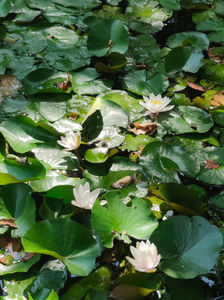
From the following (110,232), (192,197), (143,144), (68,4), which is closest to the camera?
(110,232)

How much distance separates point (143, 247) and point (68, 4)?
1.97 m

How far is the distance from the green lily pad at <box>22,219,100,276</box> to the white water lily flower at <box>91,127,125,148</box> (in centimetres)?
52

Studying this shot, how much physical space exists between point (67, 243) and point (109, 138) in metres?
0.62

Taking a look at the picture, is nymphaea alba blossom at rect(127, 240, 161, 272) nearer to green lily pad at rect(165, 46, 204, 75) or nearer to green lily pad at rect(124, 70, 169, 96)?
green lily pad at rect(124, 70, 169, 96)

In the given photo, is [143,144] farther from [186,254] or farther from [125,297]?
[125,297]

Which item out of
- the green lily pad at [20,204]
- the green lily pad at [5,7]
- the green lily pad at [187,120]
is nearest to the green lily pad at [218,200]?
the green lily pad at [187,120]

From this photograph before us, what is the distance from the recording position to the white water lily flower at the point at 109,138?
64.5 inches

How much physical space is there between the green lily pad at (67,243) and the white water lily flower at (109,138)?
1.72 feet

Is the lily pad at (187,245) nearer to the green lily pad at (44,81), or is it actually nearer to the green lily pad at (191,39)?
the green lily pad at (44,81)

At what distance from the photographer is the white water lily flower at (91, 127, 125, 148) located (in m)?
1.64

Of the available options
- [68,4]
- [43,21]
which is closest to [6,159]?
[43,21]

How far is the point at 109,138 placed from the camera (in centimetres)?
167

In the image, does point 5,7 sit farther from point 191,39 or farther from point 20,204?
point 20,204

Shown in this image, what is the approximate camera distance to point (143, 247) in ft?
3.68
